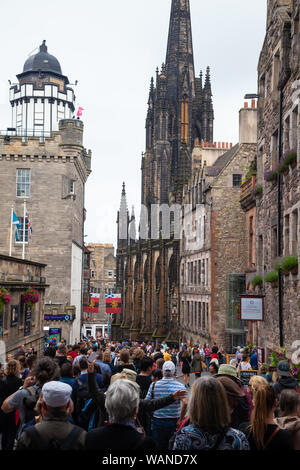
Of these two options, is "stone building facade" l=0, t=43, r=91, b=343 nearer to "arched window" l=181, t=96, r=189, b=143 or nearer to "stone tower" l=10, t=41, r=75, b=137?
"stone tower" l=10, t=41, r=75, b=137

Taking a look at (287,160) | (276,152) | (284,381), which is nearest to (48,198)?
(276,152)

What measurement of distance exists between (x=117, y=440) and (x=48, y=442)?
46 centimetres

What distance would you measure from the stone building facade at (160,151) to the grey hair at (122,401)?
54.8m

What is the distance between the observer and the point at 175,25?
7062 cm

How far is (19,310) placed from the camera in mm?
21625

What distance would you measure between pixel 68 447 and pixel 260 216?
18.0 meters

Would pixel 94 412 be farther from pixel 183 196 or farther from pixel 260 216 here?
pixel 183 196

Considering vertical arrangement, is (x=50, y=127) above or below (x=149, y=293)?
above

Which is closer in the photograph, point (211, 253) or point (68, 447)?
point (68, 447)

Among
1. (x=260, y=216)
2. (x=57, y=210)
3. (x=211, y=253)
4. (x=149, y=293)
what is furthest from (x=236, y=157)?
(x=149, y=293)

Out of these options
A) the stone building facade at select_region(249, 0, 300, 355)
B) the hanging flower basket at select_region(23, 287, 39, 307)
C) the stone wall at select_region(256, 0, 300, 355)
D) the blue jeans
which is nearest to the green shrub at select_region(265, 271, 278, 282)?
the stone building facade at select_region(249, 0, 300, 355)

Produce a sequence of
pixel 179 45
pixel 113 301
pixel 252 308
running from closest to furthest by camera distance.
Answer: pixel 252 308 → pixel 113 301 → pixel 179 45

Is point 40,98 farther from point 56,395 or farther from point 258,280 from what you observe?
point 56,395

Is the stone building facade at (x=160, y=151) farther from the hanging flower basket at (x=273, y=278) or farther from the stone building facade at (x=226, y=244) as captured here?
the hanging flower basket at (x=273, y=278)
